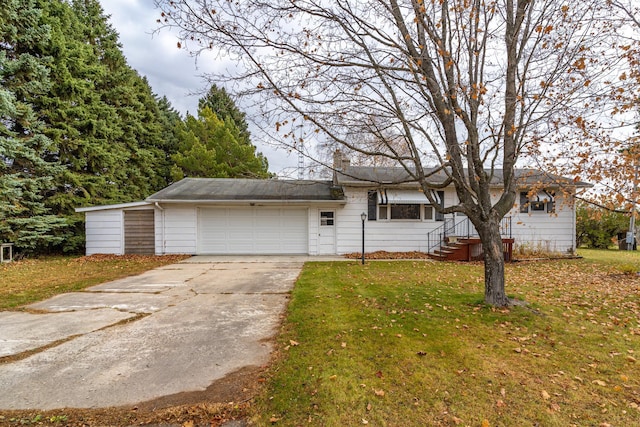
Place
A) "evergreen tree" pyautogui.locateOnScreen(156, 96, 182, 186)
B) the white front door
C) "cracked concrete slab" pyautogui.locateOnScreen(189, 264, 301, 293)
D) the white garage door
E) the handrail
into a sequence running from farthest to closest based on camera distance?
"evergreen tree" pyautogui.locateOnScreen(156, 96, 182, 186)
the white garage door
the white front door
the handrail
"cracked concrete slab" pyautogui.locateOnScreen(189, 264, 301, 293)

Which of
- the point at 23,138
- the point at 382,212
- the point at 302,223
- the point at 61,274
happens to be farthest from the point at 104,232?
the point at 382,212

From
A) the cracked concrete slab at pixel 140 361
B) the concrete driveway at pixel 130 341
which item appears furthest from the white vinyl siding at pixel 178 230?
the cracked concrete slab at pixel 140 361

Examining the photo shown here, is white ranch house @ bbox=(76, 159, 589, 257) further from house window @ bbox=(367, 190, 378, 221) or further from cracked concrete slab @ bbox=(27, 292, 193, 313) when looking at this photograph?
cracked concrete slab @ bbox=(27, 292, 193, 313)

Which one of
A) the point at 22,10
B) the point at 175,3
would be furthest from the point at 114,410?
the point at 22,10

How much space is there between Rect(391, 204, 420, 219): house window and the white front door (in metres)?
2.53

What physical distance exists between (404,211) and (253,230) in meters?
6.35

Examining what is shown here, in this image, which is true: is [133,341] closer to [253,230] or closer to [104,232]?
[253,230]

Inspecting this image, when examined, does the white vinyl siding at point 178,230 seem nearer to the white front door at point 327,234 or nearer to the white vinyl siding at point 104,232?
the white vinyl siding at point 104,232

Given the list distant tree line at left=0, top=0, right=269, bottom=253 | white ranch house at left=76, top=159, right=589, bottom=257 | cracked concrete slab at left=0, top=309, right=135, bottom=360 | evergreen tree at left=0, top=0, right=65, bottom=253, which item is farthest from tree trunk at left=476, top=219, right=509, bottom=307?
evergreen tree at left=0, top=0, right=65, bottom=253

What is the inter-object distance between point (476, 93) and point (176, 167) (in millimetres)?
21543

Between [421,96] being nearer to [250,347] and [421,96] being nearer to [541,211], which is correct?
[250,347]

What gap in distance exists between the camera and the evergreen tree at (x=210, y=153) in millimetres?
21047

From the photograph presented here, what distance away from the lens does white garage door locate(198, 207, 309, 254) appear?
12383 millimetres

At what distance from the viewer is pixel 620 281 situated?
6852 mm
